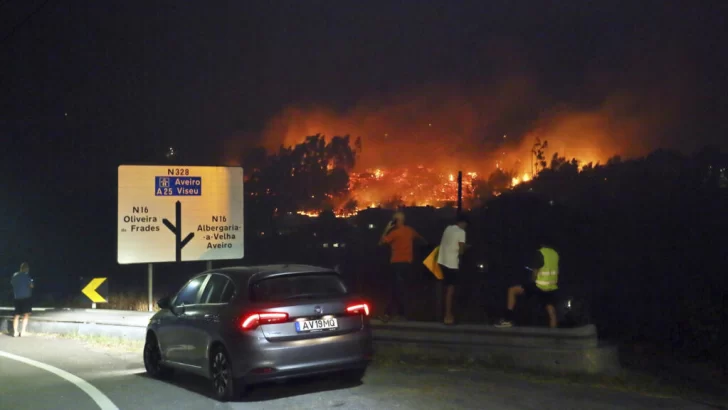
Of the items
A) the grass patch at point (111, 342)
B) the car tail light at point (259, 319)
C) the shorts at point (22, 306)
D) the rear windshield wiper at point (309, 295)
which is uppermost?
the rear windshield wiper at point (309, 295)

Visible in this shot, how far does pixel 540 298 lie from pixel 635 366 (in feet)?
8.77

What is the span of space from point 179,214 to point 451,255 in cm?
800

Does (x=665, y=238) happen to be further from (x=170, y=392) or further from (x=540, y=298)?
(x=170, y=392)

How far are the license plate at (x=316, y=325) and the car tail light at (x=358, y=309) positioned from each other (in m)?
0.25

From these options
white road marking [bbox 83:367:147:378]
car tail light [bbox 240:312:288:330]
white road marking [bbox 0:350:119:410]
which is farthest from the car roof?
white road marking [bbox 83:367:147:378]

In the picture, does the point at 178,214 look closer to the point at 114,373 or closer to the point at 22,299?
the point at 22,299

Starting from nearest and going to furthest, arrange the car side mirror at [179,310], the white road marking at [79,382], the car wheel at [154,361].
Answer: the white road marking at [79,382] < the car side mirror at [179,310] < the car wheel at [154,361]

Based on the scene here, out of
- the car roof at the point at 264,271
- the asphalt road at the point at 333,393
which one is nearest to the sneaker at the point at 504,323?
the asphalt road at the point at 333,393

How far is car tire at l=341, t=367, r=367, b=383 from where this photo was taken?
977 cm

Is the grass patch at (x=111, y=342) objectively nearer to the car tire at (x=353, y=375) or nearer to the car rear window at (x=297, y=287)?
the car tire at (x=353, y=375)

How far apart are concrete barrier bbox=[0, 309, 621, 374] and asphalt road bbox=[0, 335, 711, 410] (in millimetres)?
436

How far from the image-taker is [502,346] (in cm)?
1032

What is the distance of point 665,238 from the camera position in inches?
851

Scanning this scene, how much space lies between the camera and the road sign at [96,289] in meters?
20.0
